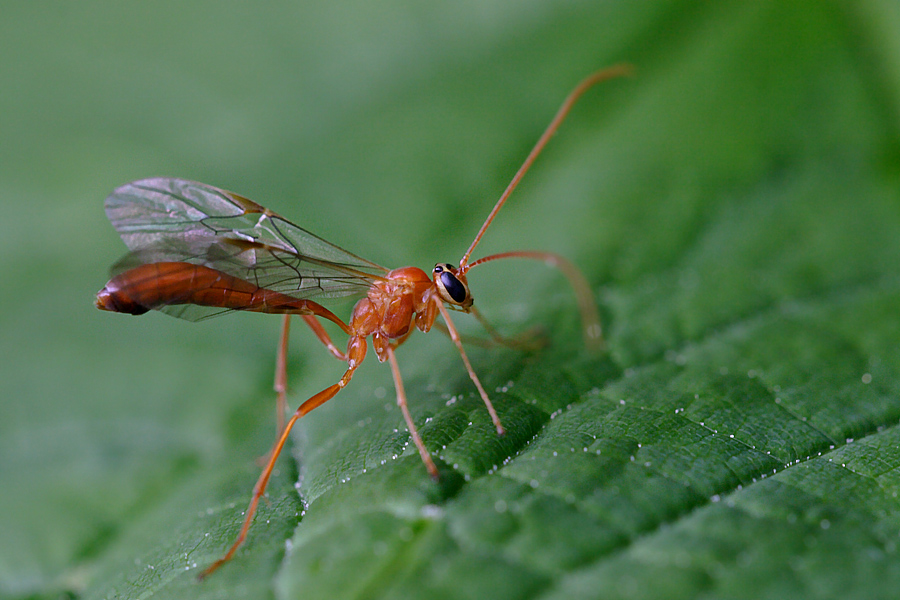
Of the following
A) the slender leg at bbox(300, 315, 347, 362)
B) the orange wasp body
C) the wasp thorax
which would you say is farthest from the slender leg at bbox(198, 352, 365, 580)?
the wasp thorax

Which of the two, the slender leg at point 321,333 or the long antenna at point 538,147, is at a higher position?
the long antenna at point 538,147

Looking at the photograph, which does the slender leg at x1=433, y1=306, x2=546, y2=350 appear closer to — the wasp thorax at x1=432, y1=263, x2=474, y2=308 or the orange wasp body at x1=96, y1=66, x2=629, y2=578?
the orange wasp body at x1=96, y1=66, x2=629, y2=578

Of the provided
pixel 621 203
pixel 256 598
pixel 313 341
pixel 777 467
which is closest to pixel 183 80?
pixel 313 341

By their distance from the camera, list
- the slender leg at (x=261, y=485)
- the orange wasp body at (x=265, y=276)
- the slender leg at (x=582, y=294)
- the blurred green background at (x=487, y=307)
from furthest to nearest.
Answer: the slender leg at (x=582, y=294), the orange wasp body at (x=265, y=276), the slender leg at (x=261, y=485), the blurred green background at (x=487, y=307)

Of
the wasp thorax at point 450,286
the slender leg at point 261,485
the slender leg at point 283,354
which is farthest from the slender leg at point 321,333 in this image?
the wasp thorax at point 450,286

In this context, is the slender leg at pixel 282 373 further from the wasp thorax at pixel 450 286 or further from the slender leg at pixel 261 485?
the wasp thorax at pixel 450 286

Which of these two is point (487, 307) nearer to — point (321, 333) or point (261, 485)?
point (321, 333)

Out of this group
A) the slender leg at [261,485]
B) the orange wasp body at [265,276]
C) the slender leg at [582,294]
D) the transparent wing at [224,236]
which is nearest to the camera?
the slender leg at [261,485]
